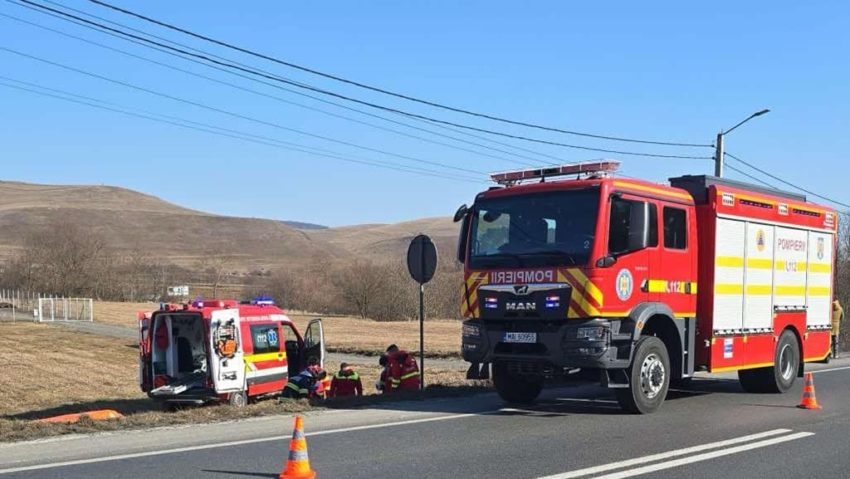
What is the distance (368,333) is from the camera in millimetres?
48438

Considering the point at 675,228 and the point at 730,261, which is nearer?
the point at 675,228

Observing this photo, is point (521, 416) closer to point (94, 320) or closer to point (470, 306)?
point (470, 306)

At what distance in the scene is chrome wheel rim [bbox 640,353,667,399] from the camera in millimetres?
11086

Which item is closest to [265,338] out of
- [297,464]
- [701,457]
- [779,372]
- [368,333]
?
[779,372]

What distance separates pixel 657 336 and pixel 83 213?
147 metres

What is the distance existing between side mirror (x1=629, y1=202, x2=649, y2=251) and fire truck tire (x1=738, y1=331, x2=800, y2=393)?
469 cm

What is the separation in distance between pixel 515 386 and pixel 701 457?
4.07 meters

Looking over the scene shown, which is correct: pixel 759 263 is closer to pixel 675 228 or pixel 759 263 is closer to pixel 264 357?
pixel 675 228

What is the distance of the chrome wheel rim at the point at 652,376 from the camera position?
11.1 m

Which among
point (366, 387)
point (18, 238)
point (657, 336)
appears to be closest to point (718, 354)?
point (657, 336)

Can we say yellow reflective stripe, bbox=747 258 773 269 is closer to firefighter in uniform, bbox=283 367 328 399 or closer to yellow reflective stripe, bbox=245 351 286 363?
firefighter in uniform, bbox=283 367 328 399

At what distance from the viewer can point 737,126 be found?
29000mm

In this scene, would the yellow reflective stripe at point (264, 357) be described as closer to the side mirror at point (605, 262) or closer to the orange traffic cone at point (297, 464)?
the side mirror at point (605, 262)

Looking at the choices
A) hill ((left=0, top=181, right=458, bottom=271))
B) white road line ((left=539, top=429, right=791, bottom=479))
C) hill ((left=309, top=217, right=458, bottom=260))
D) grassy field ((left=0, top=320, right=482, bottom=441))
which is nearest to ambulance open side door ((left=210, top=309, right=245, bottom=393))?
grassy field ((left=0, top=320, right=482, bottom=441))
